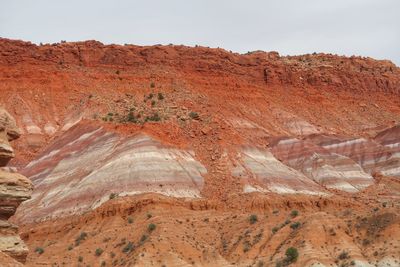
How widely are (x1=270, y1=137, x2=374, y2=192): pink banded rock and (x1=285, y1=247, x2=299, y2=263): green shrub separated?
894 inches

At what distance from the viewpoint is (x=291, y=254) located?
1758 inches

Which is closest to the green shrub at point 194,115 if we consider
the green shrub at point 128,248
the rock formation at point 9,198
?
the green shrub at point 128,248

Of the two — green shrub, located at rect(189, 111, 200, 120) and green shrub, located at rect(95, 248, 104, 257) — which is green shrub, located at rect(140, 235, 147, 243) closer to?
green shrub, located at rect(95, 248, 104, 257)

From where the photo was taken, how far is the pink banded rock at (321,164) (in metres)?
68.2

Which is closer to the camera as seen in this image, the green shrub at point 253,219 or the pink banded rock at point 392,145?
the green shrub at point 253,219

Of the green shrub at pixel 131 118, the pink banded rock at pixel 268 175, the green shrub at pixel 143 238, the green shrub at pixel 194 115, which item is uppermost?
the green shrub at pixel 194 115

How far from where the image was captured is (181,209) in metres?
54.0

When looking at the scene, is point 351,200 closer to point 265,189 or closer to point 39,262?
point 265,189

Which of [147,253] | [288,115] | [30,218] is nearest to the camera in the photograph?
[147,253]

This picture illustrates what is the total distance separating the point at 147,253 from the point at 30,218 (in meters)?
16.1

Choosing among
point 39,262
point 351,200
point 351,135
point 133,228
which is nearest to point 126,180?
point 133,228

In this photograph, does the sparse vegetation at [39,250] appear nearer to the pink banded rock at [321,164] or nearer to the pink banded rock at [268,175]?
the pink banded rock at [268,175]

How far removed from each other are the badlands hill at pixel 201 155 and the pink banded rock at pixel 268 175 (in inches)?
6.9

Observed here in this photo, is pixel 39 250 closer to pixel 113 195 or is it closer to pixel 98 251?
pixel 98 251
